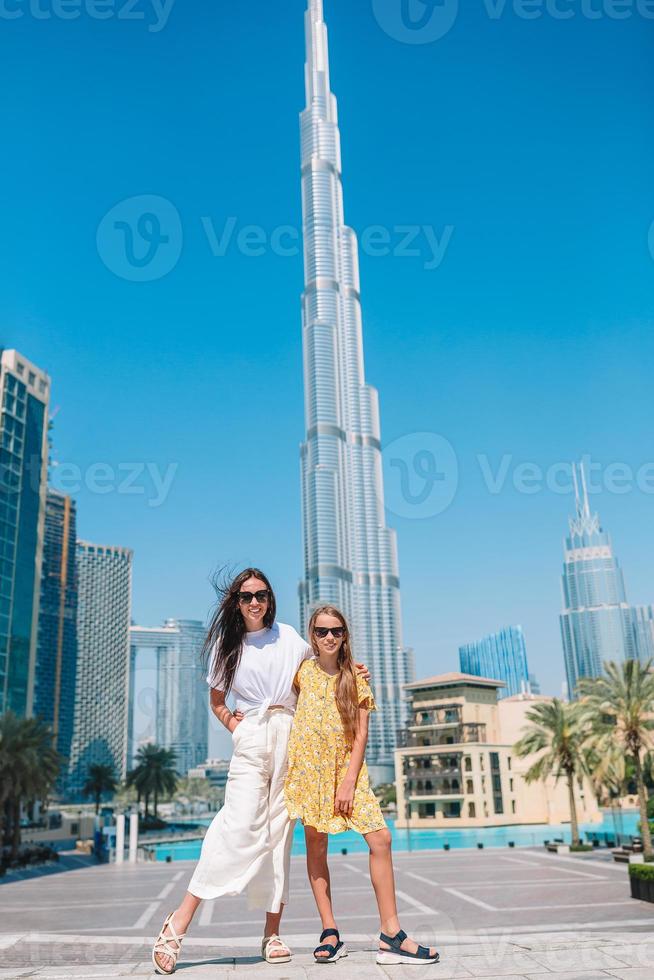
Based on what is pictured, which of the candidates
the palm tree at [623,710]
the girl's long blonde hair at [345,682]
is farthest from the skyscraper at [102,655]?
the girl's long blonde hair at [345,682]

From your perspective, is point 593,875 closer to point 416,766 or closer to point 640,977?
point 640,977

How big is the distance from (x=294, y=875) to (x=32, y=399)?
3408 inches

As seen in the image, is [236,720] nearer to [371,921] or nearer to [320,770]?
[320,770]

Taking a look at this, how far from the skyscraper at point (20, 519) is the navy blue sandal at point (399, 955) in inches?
3545

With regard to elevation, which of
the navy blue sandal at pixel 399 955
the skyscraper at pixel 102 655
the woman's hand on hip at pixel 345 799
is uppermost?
the skyscraper at pixel 102 655

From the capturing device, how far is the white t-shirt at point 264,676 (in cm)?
459

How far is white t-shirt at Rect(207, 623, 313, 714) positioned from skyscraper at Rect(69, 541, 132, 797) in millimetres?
176603

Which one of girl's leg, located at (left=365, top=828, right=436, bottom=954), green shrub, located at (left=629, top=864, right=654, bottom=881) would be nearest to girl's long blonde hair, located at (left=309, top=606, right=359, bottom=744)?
girl's leg, located at (left=365, top=828, right=436, bottom=954)

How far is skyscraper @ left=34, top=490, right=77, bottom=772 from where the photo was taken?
147 metres

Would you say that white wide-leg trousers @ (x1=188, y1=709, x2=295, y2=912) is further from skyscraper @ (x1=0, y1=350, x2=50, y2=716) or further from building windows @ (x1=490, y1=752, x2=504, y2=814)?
skyscraper @ (x1=0, y1=350, x2=50, y2=716)

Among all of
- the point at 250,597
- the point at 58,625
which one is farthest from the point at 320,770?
the point at 58,625

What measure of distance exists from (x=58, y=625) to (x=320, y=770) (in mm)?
157090

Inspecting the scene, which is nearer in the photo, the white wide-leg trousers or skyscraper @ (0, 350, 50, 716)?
the white wide-leg trousers

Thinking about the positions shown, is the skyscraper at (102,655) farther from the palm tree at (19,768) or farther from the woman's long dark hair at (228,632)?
the woman's long dark hair at (228,632)
